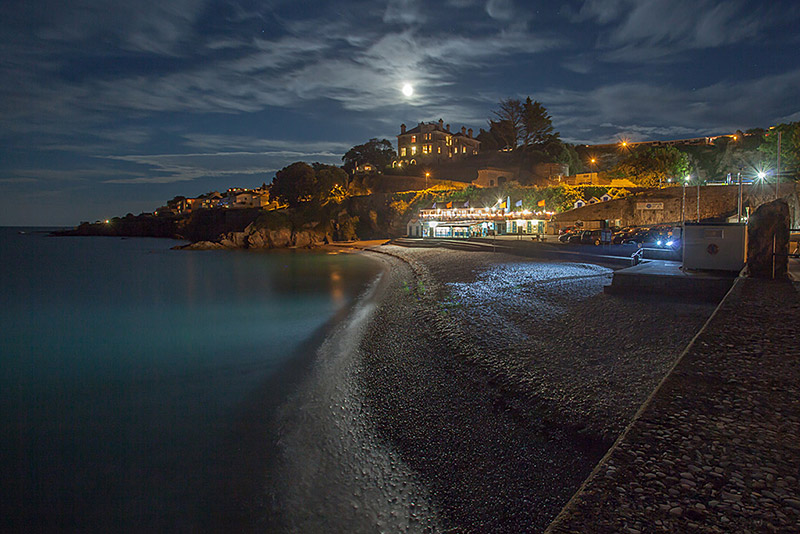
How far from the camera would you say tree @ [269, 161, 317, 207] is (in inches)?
2606

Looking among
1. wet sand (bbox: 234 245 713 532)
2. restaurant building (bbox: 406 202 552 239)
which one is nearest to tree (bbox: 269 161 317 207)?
restaurant building (bbox: 406 202 552 239)

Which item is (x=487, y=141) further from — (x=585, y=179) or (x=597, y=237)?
(x=597, y=237)

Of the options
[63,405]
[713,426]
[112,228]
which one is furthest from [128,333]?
[112,228]

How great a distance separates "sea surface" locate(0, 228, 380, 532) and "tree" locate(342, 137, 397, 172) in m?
63.7

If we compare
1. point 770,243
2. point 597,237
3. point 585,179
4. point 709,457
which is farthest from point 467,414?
point 585,179

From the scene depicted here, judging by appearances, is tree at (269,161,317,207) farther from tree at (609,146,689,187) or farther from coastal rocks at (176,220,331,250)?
tree at (609,146,689,187)

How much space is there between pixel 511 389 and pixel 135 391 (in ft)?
27.3

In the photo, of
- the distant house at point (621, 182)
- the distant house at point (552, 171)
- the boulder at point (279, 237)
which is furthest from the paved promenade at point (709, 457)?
the distant house at point (552, 171)

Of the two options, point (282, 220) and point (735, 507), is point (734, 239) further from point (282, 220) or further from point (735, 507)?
point (282, 220)

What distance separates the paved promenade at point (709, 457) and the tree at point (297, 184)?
6520 centimetres

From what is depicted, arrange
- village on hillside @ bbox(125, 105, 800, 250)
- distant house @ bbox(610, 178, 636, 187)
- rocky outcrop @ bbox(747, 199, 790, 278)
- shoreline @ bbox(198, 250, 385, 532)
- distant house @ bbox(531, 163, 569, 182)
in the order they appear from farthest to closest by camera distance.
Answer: distant house @ bbox(531, 163, 569, 182) < distant house @ bbox(610, 178, 636, 187) < village on hillside @ bbox(125, 105, 800, 250) < rocky outcrop @ bbox(747, 199, 790, 278) < shoreline @ bbox(198, 250, 385, 532)

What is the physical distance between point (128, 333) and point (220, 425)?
10.4m

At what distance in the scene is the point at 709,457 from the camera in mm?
2811

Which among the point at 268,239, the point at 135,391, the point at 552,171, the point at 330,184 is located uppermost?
the point at 552,171
